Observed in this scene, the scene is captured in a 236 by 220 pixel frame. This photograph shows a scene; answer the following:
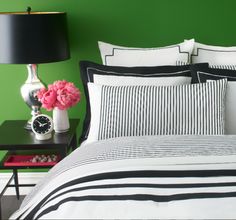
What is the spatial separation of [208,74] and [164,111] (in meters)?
0.42

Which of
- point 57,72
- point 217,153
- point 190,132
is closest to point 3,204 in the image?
point 57,72

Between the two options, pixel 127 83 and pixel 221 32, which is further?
pixel 221 32

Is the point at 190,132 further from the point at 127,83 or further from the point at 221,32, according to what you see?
the point at 221,32

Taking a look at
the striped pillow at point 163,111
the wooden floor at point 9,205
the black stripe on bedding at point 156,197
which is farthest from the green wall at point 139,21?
the black stripe on bedding at point 156,197

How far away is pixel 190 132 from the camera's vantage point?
220cm

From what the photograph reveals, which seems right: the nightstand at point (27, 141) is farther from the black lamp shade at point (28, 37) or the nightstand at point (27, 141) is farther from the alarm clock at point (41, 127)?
the black lamp shade at point (28, 37)

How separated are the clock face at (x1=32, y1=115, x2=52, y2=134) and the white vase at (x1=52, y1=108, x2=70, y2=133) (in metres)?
0.09

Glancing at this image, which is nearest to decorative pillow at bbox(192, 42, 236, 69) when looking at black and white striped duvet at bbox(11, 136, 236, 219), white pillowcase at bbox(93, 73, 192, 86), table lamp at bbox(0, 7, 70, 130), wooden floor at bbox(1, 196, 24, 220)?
white pillowcase at bbox(93, 73, 192, 86)

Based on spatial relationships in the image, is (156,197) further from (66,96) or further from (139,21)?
(139,21)

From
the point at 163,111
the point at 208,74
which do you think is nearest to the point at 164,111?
the point at 163,111

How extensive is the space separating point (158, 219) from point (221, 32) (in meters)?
1.87

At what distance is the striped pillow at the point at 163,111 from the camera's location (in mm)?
2201

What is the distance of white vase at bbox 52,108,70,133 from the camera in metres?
2.63

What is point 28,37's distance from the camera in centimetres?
247
